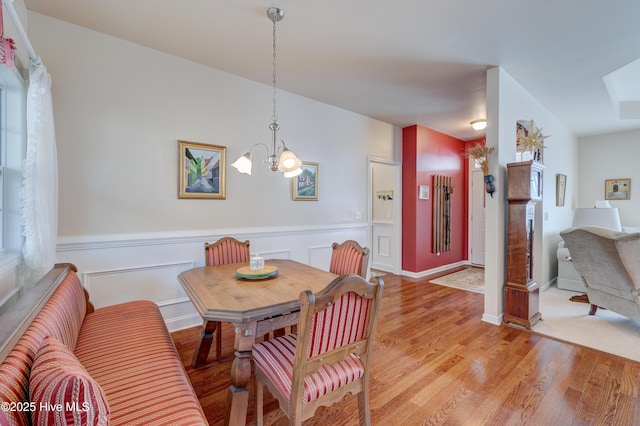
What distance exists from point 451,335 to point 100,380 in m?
2.72

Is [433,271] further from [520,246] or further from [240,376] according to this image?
[240,376]

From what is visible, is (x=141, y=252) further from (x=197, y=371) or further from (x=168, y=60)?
(x=168, y=60)

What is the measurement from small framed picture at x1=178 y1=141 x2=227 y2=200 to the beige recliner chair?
12.1ft

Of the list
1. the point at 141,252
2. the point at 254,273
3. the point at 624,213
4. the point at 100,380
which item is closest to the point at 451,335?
the point at 254,273

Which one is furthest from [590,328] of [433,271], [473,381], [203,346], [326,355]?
[203,346]

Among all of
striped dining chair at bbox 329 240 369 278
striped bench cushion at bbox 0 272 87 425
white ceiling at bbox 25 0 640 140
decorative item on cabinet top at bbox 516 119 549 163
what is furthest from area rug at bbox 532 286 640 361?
striped bench cushion at bbox 0 272 87 425

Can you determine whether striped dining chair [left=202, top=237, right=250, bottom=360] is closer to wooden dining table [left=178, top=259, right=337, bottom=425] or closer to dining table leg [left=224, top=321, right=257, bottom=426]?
wooden dining table [left=178, top=259, right=337, bottom=425]

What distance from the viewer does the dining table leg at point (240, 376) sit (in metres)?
1.42

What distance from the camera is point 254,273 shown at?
6.61 feet

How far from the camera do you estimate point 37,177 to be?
1.82 m

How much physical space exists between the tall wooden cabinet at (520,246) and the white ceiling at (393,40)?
1.11m

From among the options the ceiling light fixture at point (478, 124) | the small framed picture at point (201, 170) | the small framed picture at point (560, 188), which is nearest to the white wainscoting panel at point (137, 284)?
the small framed picture at point (201, 170)

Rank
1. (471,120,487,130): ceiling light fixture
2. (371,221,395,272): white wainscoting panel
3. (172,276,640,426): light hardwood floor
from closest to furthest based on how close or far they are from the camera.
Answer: (172,276,640,426): light hardwood floor, (471,120,487,130): ceiling light fixture, (371,221,395,272): white wainscoting panel

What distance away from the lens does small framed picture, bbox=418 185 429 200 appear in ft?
16.4
